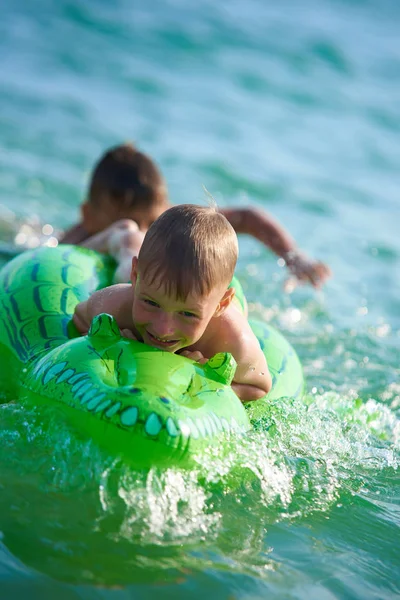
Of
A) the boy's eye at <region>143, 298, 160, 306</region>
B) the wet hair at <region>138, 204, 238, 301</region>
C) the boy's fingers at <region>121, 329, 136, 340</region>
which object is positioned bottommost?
the boy's fingers at <region>121, 329, 136, 340</region>

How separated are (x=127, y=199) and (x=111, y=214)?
15cm

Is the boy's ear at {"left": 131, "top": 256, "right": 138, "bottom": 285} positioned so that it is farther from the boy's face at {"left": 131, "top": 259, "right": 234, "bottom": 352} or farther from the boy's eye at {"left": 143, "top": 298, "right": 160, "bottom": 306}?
the boy's eye at {"left": 143, "top": 298, "right": 160, "bottom": 306}

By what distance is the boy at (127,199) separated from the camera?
16.7 feet

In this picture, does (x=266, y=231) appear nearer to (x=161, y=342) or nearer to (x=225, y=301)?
(x=225, y=301)

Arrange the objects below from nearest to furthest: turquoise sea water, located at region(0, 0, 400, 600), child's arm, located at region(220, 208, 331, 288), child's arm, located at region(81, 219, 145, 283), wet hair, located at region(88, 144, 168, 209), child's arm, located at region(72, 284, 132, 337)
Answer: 1. turquoise sea water, located at region(0, 0, 400, 600)
2. child's arm, located at region(72, 284, 132, 337)
3. child's arm, located at region(81, 219, 145, 283)
4. wet hair, located at region(88, 144, 168, 209)
5. child's arm, located at region(220, 208, 331, 288)

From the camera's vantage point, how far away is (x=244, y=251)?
712cm

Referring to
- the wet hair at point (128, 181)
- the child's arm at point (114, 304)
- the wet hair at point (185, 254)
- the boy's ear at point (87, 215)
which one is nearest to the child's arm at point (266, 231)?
the wet hair at point (128, 181)

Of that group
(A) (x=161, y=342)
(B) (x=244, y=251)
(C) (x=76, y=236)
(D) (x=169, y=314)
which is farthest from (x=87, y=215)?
(D) (x=169, y=314)

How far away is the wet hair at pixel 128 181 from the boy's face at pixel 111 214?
3 centimetres

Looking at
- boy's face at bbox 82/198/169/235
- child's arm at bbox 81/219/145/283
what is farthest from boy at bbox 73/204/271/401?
boy's face at bbox 82/198/169/235

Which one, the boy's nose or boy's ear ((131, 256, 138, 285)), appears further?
boy's ear ((131, 256, 138, 285))

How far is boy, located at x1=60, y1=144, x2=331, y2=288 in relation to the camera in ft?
16.7

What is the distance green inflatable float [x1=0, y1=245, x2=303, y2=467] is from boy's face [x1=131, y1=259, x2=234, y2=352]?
7 cm

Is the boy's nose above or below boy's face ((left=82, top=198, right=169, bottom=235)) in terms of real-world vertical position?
above
